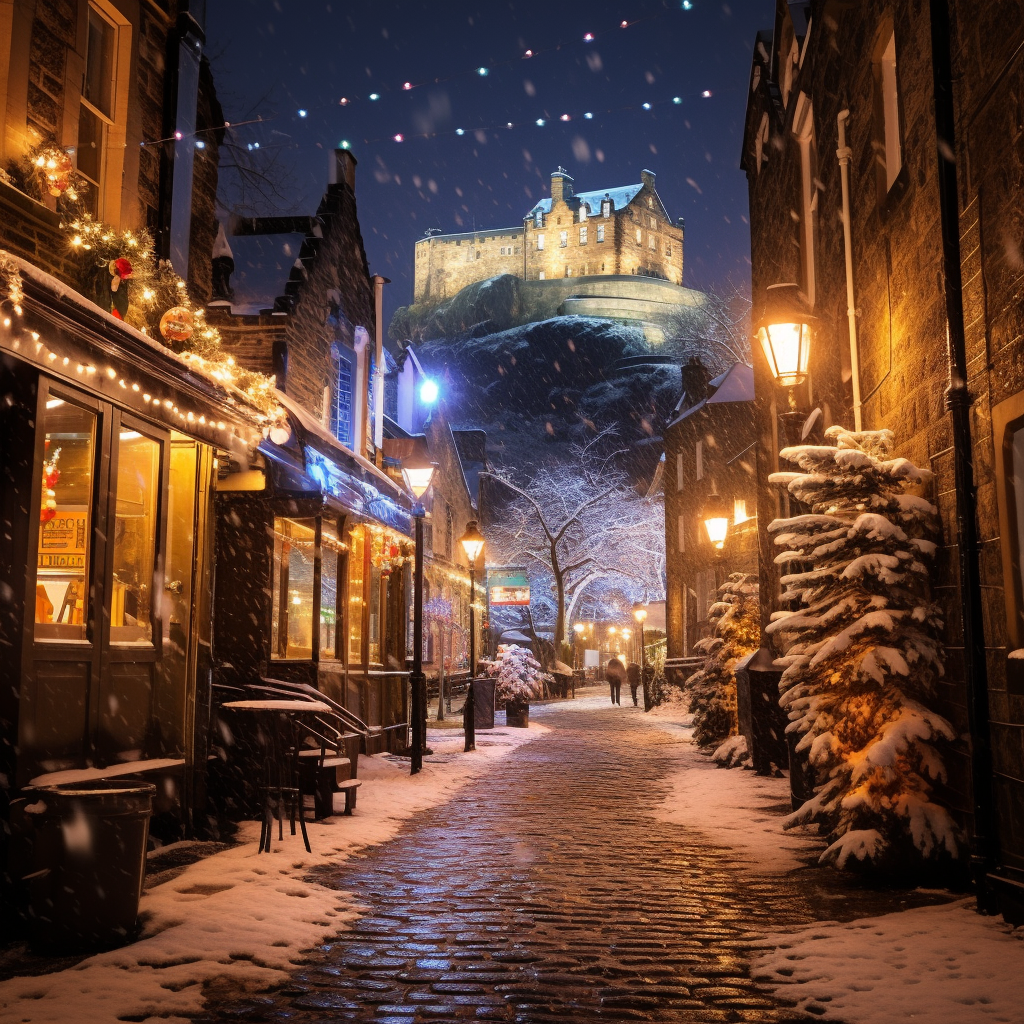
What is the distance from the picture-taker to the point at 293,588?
529 inches

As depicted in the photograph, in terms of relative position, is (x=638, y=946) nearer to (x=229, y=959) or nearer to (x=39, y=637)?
(x=229, y=959)

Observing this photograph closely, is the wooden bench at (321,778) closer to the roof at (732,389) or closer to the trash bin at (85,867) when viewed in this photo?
the trash bin at (85,867)

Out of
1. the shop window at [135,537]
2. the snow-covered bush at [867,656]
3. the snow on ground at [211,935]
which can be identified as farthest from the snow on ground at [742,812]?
the shop window at [135,537]

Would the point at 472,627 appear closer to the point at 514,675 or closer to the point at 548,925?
the point at 514,675

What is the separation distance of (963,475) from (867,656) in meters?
1.39

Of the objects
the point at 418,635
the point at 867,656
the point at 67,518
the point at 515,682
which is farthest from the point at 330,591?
the point at 515,682

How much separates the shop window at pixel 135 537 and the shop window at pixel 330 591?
5255 millimetres

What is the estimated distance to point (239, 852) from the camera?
7.87 metres

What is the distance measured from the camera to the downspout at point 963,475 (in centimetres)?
601

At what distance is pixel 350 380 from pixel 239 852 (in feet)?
39.3

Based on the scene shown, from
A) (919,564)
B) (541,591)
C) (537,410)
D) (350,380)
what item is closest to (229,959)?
(919,564)

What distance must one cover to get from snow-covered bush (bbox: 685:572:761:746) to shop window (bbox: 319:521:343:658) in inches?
222

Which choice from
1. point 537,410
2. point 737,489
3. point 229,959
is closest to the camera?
point 229,959

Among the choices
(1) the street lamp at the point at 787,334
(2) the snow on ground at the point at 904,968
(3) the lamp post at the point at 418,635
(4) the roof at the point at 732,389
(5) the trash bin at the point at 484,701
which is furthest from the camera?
(4) the roof at the point at 732,389
